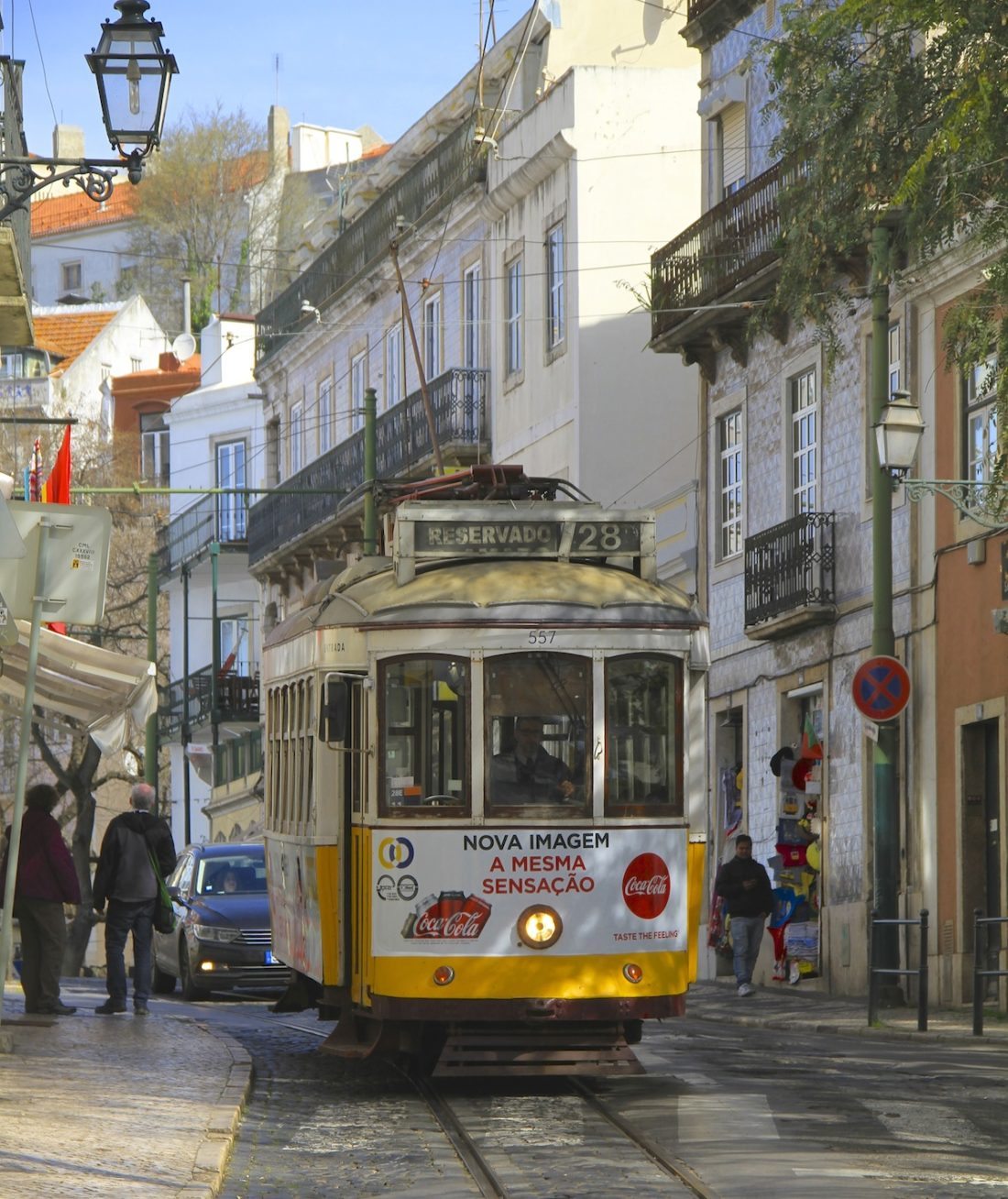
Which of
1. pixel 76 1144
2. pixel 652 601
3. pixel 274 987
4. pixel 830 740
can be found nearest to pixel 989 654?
pixel 830 740

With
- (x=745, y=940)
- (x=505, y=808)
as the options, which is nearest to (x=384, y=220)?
(x=745, y=940)

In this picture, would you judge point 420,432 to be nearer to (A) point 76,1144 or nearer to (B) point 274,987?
(B) point 274,987

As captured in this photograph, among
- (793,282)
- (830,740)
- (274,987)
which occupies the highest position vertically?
(793,282)

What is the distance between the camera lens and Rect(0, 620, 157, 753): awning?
19.5 metres

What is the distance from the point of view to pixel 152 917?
21.0 metres

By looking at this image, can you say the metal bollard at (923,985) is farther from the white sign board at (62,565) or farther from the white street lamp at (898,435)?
the white sign board at (62,565)

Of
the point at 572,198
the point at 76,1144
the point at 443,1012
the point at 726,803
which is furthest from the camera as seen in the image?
the point at 572,198

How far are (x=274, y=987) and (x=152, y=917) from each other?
4035 mm

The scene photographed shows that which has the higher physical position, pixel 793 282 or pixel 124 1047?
pixel 793 282

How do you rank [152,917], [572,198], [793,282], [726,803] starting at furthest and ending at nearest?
[572,198] < [726,803] < [152,917] < [793,282]

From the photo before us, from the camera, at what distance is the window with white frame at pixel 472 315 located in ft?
140

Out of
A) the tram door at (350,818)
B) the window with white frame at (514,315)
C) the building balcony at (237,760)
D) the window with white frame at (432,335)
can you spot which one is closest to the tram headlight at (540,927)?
the tram door at (350,818)

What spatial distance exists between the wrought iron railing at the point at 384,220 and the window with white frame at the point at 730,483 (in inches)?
372

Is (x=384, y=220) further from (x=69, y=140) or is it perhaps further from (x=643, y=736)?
(x=69, y=140)
